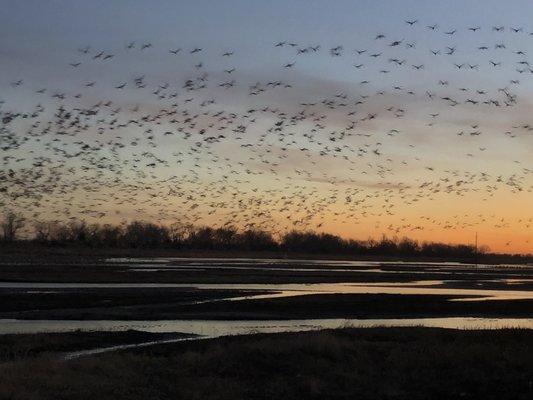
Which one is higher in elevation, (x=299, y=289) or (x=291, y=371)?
(x=291, y=371)

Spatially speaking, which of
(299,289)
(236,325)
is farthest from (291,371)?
(299,289)

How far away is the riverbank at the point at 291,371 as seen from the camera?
1861cm

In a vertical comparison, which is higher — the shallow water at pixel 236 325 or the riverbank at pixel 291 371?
the riverbank at pixel 291 371

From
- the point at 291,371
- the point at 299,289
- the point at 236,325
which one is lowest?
the point at 299,289

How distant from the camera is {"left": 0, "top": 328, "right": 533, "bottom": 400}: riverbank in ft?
61.1

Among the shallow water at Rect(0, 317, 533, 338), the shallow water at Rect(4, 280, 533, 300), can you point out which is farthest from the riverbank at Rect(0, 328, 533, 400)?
the shallow water at Rect(4, 280, 533, 300)

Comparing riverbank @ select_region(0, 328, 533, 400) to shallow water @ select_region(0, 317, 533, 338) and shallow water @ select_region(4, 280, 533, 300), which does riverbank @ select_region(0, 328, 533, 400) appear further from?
shallow water @ select_region(4, 280, 533, 300)

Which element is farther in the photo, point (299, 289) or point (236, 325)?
point (299, 289)

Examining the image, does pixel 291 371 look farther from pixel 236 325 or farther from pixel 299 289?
pixel 299 289

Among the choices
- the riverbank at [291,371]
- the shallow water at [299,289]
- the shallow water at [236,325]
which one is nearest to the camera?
the riverbank at [291,371]

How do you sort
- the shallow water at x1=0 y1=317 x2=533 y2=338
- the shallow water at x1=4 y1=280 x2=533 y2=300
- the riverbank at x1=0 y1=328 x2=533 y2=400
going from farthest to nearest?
the shallow water at x1=4 y1=280 x2=533 y2=300 < the shallow water at x1=0 y1=317 x2=533 y2=338 < the riverbank at x1=0 y1=328 x2=533 y2=400

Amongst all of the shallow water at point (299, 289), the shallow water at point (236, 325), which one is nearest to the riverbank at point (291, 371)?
the shallow water at point (236, 325)

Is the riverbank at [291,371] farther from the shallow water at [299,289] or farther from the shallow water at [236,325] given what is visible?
the shallow water at [299,289]

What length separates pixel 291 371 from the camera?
2173cm
